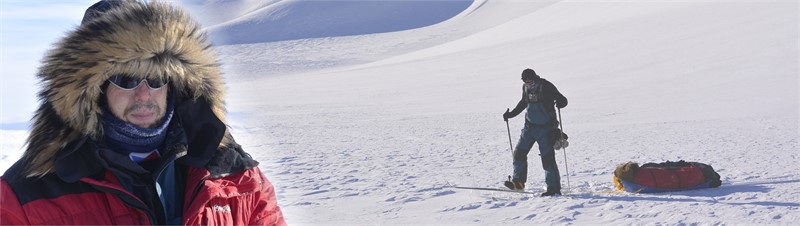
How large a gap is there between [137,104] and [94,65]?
15 centimetres

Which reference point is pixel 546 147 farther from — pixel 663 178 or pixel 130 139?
pixel 130 139

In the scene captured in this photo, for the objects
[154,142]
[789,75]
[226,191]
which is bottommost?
[789,75]

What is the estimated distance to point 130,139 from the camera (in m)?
2.12

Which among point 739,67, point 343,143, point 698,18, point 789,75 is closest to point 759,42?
point 739,67

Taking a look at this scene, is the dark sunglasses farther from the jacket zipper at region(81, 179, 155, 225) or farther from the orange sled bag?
the orange sled bag

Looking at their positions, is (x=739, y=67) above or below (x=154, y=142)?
below

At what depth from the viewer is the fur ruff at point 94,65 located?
210cm

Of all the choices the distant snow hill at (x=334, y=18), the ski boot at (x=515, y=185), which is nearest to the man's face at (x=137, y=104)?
the ski boot at (x=515, y=185)

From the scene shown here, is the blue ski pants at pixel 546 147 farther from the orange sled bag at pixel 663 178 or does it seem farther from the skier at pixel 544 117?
the orange sled bag at pixel 663 178

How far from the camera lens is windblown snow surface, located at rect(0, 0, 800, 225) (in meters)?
6.70

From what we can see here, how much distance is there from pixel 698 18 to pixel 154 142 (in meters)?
36.6

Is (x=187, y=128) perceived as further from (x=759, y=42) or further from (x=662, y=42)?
(x=662, y=42)

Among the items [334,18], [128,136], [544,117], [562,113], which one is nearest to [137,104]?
[128,136]

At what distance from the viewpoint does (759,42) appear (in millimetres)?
26125
